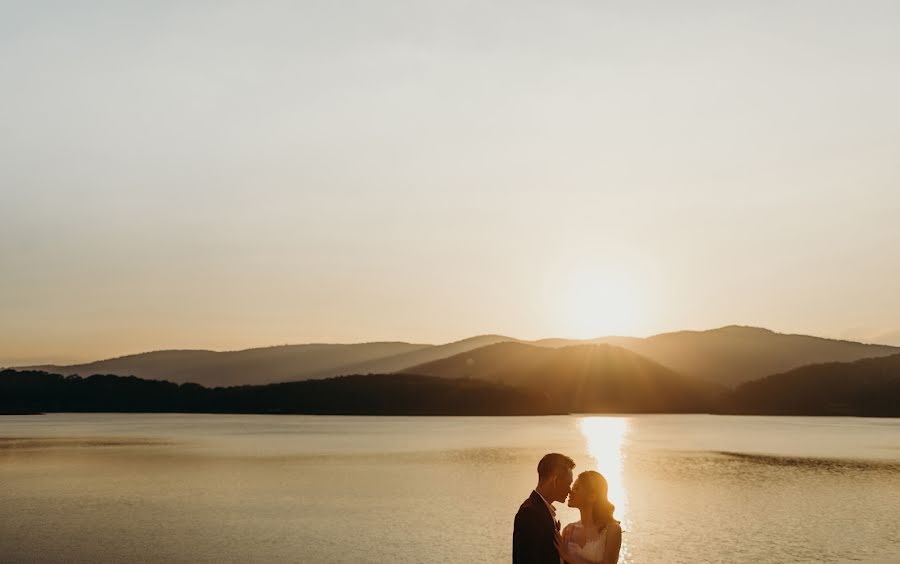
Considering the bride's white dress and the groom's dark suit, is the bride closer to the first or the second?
the bride's white dress

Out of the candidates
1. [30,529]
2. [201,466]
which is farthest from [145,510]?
[201,466]

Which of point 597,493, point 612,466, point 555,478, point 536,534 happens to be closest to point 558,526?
point 536,534

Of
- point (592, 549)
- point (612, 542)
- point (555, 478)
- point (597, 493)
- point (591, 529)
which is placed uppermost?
point (555, 478)

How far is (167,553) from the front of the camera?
110ft

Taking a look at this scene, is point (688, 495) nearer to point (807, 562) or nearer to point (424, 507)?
point (424, 507)

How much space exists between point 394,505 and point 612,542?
42.6 meters

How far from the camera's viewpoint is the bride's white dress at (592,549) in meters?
10.4

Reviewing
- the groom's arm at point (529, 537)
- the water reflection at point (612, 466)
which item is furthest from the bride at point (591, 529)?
the water reflection at point (612, 466)

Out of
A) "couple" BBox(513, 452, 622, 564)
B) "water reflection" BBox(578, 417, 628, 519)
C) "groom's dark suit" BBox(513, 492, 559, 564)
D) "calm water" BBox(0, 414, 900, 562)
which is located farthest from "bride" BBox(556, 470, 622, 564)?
"water reflection" BBox(578, 417, 628, 519)

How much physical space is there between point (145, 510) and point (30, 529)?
27.6 feet

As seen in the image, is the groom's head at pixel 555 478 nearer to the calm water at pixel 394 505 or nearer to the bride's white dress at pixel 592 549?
the bride's white dress at pixel 592 549

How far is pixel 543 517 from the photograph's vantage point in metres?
9.77

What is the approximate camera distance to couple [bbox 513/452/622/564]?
9.77 m

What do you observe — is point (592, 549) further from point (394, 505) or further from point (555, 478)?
point (394, 505)
